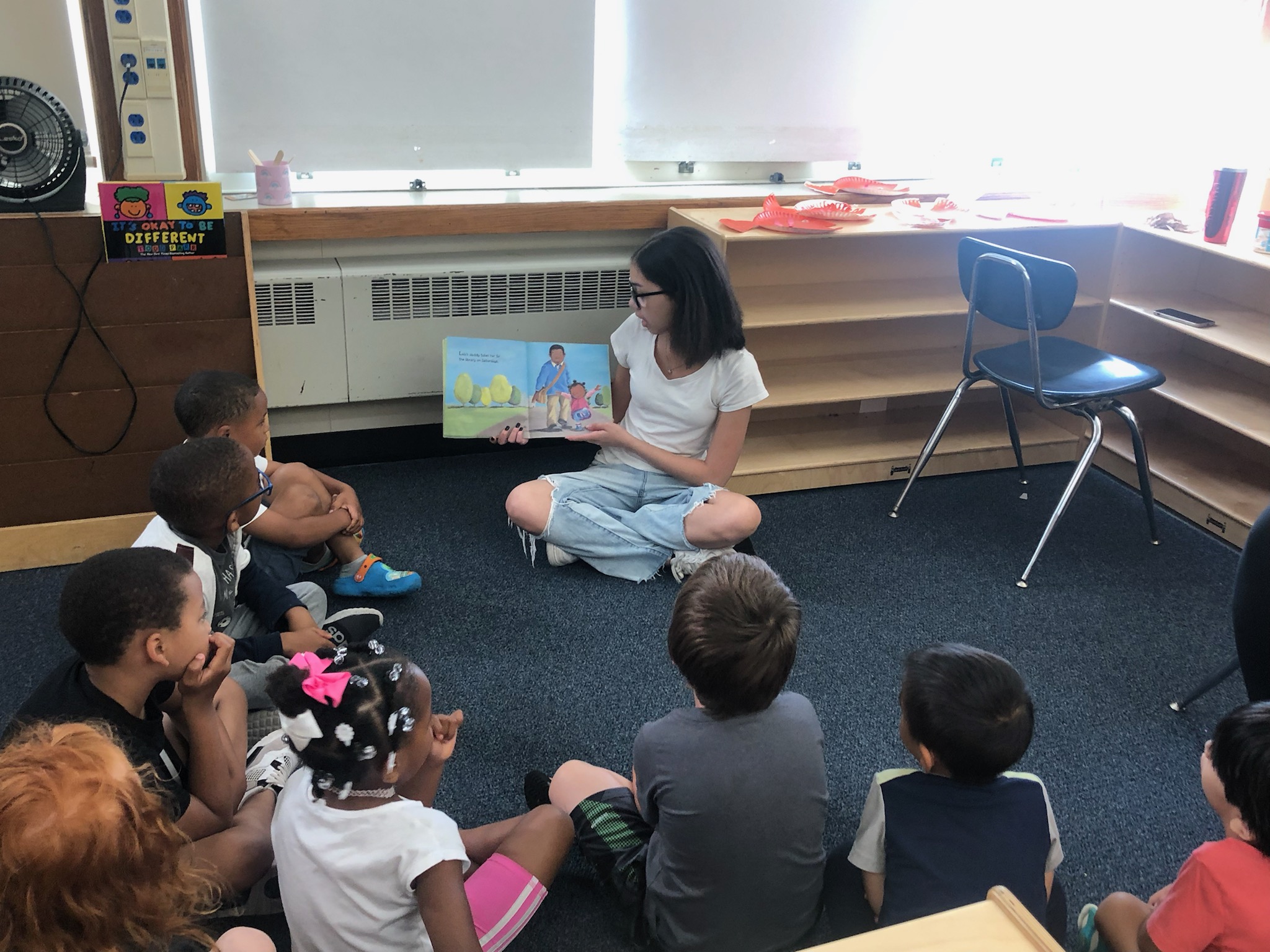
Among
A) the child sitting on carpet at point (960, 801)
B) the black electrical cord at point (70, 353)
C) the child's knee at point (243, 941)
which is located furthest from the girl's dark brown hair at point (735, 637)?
the black electrical cord at point (70, 353)

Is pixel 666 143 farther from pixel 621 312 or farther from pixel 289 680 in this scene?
pixel 289 680

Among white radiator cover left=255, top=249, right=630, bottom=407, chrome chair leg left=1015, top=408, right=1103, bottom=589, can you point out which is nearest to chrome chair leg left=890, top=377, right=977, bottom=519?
chrome chair leg left=1015, top=408, right=1103, bottom=589

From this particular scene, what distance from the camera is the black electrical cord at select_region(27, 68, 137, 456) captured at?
233 centimetres

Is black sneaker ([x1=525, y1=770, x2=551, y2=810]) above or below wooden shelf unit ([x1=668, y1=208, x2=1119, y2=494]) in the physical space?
below

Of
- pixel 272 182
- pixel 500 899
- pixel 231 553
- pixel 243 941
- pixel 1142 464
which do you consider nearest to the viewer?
pixel 243 941

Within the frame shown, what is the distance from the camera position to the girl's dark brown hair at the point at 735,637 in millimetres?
1366

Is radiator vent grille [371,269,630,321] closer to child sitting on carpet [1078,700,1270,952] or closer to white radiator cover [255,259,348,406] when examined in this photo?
white radiator cover [255,259,348,406]

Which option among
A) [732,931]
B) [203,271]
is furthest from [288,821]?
[203,271]

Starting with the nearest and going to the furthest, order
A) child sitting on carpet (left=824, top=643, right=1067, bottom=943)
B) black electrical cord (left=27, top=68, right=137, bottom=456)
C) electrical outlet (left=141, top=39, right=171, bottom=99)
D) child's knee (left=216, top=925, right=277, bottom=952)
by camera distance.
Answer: child's knee (left=216, top=925, right=277, bottom=952)
child sitting on carpet (left=824, top=643, right=1067, bottom=943)
black electrical cord (left=27, top=68, right=137, bottom=456)
electrical outlet (left=141, top=39, right=171, bottom=99)

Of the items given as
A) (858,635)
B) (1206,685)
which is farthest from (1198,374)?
(858,635)

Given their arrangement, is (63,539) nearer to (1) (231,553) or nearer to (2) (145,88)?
(1) (231,553)

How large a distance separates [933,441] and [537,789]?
5.55 feet

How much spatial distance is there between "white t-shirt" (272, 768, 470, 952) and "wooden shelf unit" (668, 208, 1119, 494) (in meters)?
1.93

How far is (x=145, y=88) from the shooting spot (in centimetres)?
247
